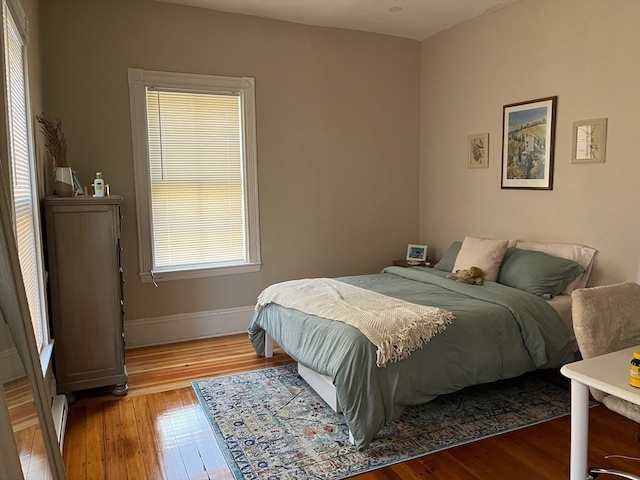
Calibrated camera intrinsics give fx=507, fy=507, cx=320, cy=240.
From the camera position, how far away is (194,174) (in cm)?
447

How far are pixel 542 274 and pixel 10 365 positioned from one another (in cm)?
316

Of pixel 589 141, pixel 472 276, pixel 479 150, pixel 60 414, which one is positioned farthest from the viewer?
pixel 479 150

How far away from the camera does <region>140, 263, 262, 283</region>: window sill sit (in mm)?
4328

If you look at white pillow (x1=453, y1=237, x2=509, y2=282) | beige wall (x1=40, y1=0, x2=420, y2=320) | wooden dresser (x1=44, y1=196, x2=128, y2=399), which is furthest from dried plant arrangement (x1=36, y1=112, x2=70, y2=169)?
white pillow (x1=453, y1=237, x2=509, y2=282)

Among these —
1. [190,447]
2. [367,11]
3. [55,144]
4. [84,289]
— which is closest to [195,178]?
[55,144]

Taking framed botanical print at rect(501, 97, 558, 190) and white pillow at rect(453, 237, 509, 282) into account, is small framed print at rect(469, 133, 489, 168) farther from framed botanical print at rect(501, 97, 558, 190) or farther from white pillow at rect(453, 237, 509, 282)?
white pillow at rect(453, 237, 509, 282)

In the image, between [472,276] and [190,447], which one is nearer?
[190,447]

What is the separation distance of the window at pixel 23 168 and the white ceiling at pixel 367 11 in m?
1.71

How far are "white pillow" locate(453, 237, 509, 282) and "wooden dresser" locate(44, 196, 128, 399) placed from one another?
255 cm

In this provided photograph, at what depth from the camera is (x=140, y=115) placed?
4.18 m

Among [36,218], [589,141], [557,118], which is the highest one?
[557,118]

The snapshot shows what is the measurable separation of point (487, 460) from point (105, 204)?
264cm

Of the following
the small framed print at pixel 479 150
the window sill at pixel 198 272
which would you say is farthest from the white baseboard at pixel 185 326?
the small framed print at pixel 479 150

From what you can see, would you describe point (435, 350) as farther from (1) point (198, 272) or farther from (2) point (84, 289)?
(1) point (198, 272)
